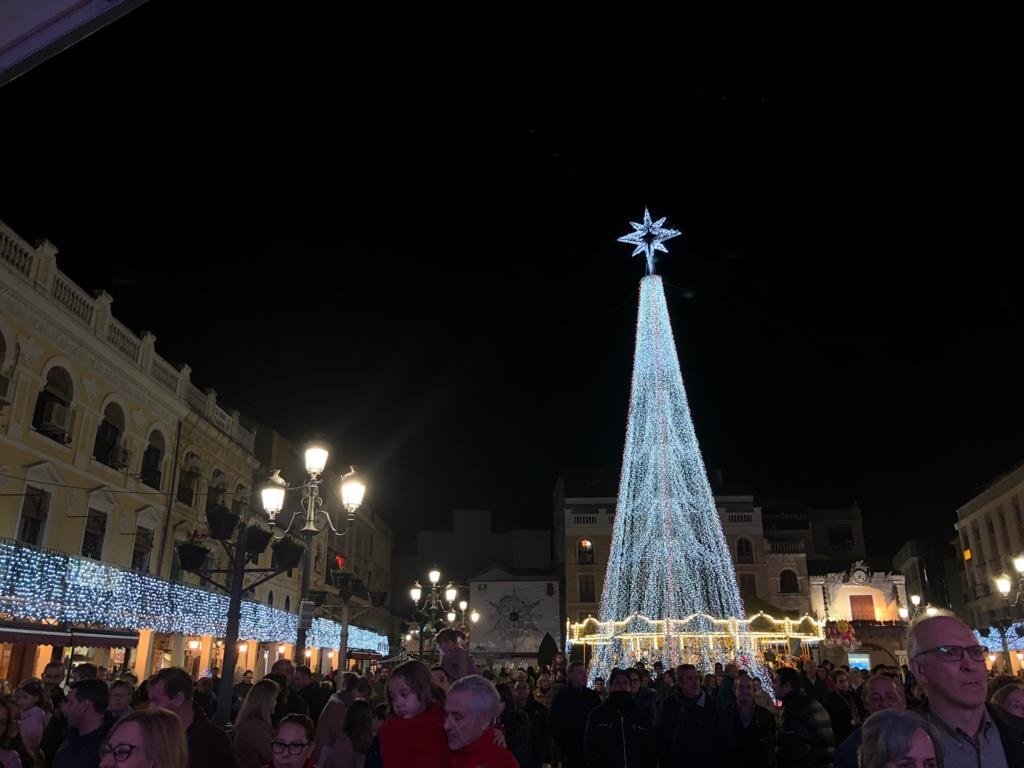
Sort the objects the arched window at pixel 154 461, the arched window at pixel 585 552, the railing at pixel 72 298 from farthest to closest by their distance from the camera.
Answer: the arched window at pixel 585 552
the arched window at pixel 154 461
the railing at pixel 72 298

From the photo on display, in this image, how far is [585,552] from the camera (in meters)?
55.8

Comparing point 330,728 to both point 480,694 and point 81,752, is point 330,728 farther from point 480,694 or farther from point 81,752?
point 480,694

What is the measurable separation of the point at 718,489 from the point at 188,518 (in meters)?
40.2

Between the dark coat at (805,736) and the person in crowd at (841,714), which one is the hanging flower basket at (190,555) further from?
the dark coat at (805,736)

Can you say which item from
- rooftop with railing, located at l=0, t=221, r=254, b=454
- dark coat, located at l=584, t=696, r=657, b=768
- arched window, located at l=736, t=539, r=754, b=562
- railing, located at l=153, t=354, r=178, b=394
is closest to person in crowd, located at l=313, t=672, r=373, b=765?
dark coat, located at l=584, t=696, r=657, b=768

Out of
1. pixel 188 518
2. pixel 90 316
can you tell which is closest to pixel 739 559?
pixel 188 518

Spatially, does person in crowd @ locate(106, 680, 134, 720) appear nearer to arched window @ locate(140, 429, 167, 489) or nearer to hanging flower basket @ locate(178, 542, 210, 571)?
hanging flower basket @ locate(178, 542, 210, 571)

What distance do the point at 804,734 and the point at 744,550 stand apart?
5008cm

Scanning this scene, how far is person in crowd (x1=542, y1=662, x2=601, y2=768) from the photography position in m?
9.52

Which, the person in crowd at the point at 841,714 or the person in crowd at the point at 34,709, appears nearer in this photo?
the person in crowd at the point at 34,709

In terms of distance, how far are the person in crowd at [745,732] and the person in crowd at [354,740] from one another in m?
4.19

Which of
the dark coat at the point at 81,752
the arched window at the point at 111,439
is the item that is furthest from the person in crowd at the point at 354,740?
the arched window at the point at 111,439

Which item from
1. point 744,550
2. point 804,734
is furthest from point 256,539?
point 744,550

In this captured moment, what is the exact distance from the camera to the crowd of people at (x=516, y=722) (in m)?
3.29
